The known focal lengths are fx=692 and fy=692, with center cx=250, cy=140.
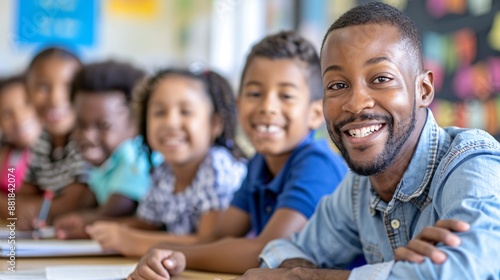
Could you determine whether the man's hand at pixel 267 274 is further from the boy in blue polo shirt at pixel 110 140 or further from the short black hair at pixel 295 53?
the boy in blue polo shirt at pixel 110 140

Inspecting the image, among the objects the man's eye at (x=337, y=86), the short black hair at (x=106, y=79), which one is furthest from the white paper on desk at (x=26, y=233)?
the man's eye at (x=337, y=86)

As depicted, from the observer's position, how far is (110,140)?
222cm

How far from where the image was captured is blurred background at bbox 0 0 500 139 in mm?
2191

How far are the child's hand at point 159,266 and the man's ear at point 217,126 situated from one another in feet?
2.65

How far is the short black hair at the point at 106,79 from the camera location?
7.25 ft

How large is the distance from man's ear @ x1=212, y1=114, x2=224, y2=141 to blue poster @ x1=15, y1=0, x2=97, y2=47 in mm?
1772

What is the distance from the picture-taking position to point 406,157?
3.31 ft

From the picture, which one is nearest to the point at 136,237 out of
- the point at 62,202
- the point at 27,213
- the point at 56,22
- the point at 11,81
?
the point at 27,213

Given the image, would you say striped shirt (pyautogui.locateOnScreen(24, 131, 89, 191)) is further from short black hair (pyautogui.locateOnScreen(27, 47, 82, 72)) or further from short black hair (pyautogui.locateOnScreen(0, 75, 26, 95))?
short black hair (pyautogui.locateOnScreen(0, 75, 26, 95))

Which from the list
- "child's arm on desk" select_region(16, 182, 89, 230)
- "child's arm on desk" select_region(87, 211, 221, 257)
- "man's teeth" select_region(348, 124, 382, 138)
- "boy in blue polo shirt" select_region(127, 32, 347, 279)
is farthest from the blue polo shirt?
"child's arm on desk" select_region(16, 182, 89, 230)

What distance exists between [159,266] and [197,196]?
72 cm

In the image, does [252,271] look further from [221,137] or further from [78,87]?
[78,87]

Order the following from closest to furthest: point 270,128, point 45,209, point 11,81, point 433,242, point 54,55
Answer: point 433,242
point 270,128
point 45,209
point 54,55
point 11,81

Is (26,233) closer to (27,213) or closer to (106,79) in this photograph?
(27,213)
